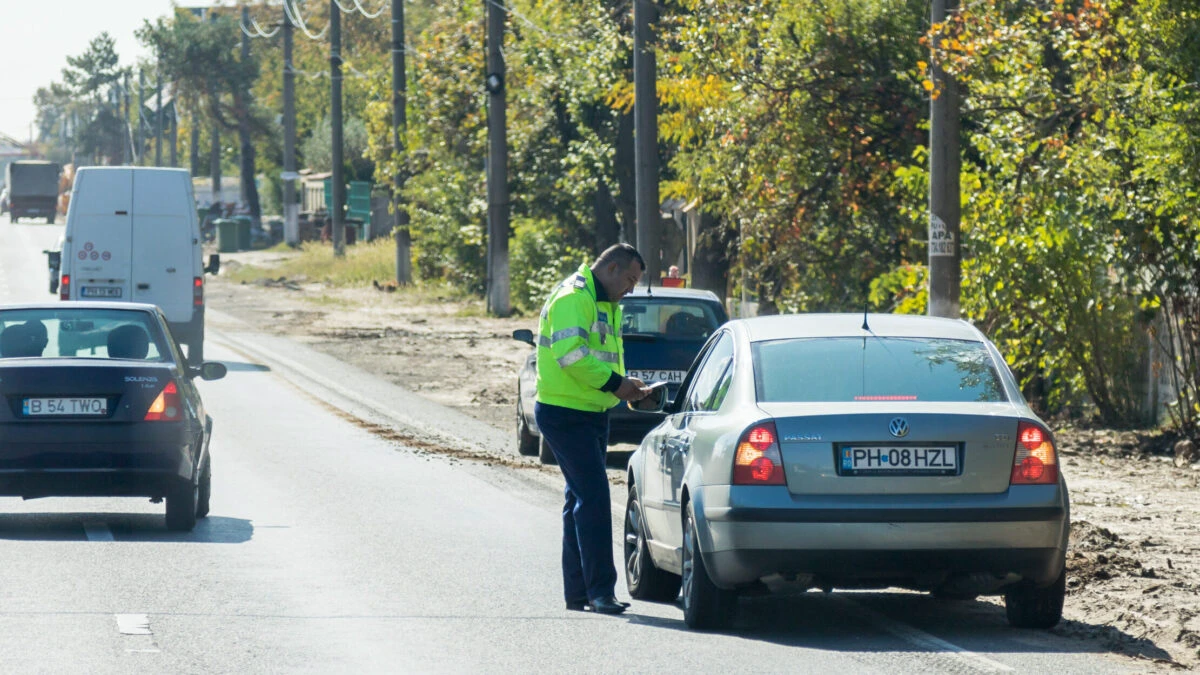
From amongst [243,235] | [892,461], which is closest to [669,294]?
[892,461]

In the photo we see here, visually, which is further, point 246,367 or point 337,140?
point 337,140

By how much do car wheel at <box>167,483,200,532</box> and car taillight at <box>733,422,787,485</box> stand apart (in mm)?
4888

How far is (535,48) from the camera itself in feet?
124

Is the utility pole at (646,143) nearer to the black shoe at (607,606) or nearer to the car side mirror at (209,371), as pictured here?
the car side mirror at (209,371)

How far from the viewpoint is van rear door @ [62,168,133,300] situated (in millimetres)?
25609

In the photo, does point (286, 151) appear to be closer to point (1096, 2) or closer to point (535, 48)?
point (535, 48)

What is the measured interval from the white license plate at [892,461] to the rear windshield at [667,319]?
24.6 ft

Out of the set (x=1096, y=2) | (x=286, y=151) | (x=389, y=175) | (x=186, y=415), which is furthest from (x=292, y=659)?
(x=286, y=151)

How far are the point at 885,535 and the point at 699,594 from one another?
0.93m

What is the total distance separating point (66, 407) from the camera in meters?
11.5

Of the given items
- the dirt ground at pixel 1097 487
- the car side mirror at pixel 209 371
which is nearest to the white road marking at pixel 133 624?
the dirt ground at pixel 1097 487

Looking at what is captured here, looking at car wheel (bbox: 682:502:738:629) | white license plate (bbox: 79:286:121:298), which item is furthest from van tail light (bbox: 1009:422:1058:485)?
white license plate (bbox: 79:286:121:298)

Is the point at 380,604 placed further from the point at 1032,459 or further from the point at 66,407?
the point at 66,407

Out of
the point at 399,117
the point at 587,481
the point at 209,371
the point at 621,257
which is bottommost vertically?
the point at 587,481
